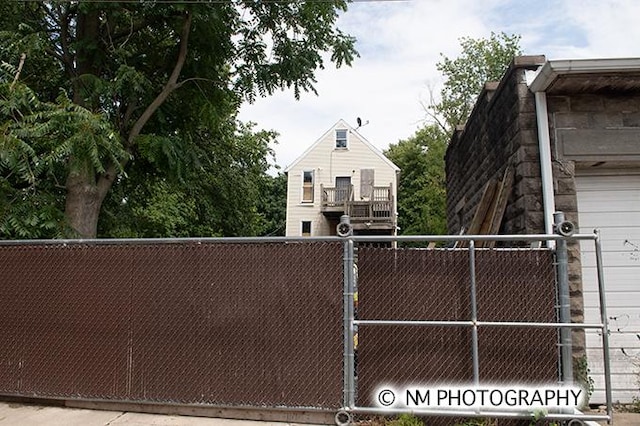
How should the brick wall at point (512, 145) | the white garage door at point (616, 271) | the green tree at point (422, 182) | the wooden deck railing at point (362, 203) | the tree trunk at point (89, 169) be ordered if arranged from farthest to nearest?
the green tree at point (422, 182) < the wooden deck railing at point (362, 203) < the tree trunk at point (89, 169) < the brick wall at point (512, 145) < the white garage door at point (616, 271)

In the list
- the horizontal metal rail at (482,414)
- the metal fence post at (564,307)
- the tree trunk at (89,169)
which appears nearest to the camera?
the horizontal metal rail at (482,414)

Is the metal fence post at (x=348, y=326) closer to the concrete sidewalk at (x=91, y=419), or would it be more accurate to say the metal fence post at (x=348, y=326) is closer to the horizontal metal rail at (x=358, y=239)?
the horizontal metal rail at (x=358, y=239)

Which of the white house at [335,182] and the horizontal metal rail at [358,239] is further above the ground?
the white house at [335,182]

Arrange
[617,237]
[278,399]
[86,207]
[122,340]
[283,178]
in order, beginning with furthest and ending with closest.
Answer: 1. [283,178]
2. [86,207]
3. [617,237]
4. [122,340]
5. [278,399]

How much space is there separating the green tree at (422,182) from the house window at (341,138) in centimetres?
529

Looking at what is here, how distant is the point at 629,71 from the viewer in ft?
14.5

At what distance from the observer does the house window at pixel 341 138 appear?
78.7ft

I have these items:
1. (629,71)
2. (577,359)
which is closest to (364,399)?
Answer: (577,359)

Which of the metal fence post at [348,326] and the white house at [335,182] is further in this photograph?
the white house at [335,182]

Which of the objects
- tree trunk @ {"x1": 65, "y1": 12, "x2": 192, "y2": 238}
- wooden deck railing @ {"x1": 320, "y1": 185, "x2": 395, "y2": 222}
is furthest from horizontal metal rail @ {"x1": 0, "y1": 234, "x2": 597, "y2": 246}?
wooden deck railing @ {"x1": 320, "y1": 185, "x2": 395, "y2": 222}

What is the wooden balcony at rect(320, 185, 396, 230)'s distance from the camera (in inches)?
844

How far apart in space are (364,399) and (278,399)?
0.80 meters

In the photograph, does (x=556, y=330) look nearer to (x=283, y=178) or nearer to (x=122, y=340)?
(x=122, y=340)

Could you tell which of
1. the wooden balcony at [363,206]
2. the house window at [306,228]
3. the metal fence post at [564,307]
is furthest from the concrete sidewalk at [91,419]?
the house window at [306,228]
